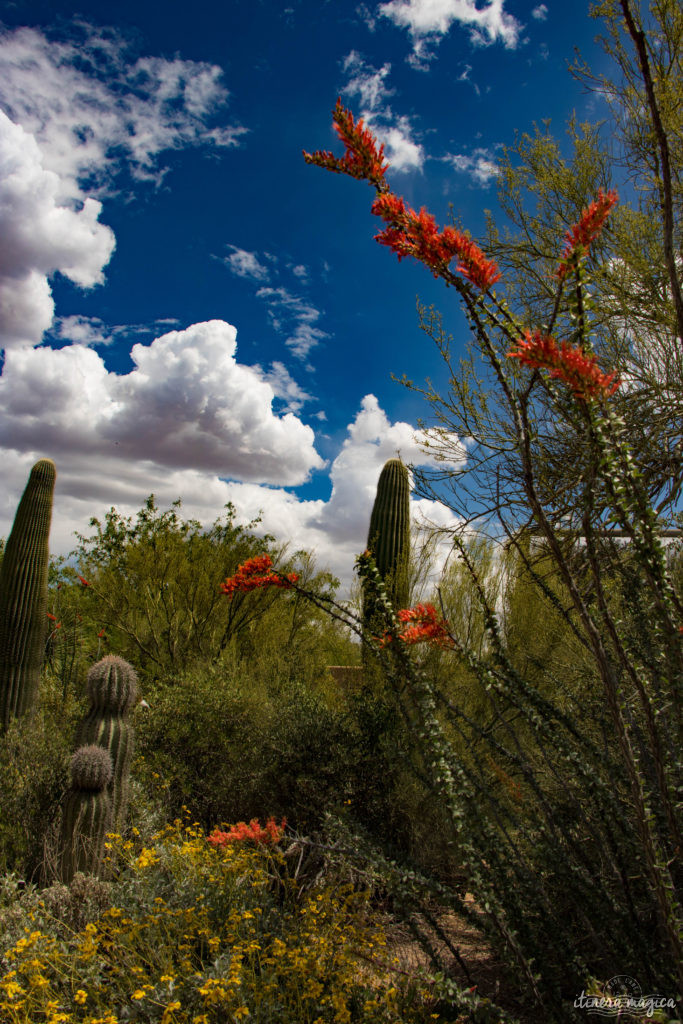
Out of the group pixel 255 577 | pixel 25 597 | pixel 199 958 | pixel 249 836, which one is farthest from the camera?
pixel 25 597

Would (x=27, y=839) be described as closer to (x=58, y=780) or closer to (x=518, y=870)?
(x=58, y=780)

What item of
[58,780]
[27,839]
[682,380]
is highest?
[682,380]

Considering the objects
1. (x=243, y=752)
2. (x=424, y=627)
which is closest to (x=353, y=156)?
(x=424, y=627)

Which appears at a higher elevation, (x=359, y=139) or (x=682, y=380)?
(x=682, y=380)

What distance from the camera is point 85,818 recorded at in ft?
14.8

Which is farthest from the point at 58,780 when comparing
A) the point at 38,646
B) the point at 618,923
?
the point at 38,646

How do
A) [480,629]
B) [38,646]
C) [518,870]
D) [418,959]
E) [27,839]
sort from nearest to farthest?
1. [518,870]
2. [418,959]
3. [27,839]
4. [480,629]
5. [38,646]

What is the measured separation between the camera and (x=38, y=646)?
405 inches

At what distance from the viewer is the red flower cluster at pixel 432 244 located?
1683mm

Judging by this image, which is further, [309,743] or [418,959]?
[309,743]

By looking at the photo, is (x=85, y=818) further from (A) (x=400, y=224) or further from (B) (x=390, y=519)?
(B) (x=390, y=519)

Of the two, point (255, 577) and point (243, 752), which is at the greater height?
point (255, 577)

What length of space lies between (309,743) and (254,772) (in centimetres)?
66

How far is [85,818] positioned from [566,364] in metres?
4.62
